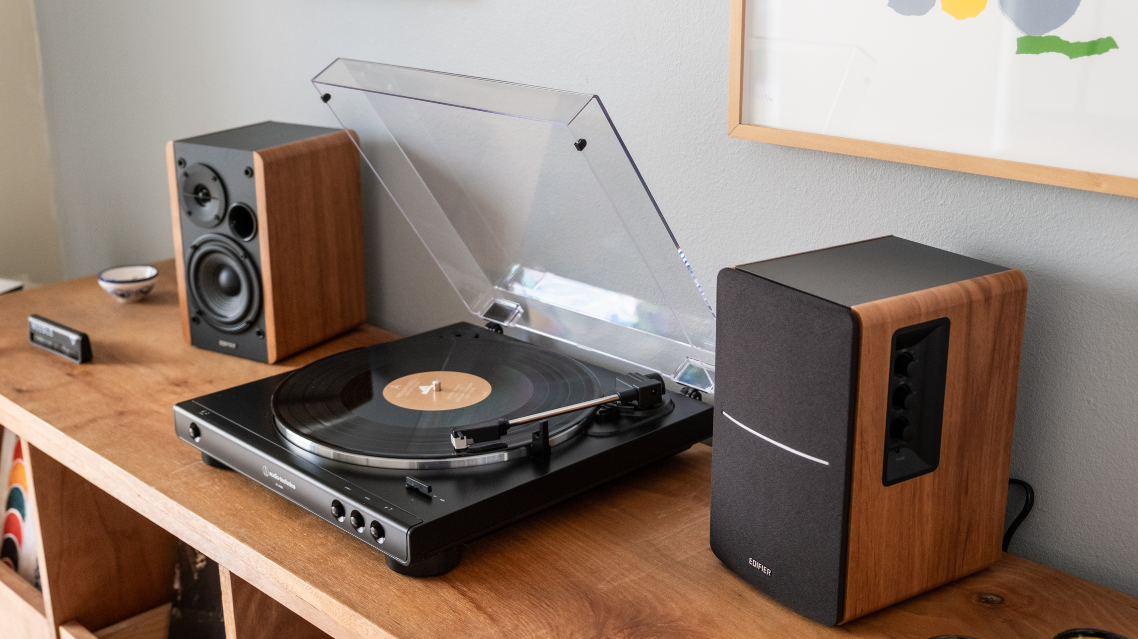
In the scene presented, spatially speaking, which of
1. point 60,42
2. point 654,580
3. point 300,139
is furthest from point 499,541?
point 60,42

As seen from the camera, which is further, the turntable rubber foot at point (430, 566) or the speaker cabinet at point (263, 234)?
the speaker cabinet at point (263, 234)

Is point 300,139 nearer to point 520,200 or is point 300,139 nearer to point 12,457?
point 520,200

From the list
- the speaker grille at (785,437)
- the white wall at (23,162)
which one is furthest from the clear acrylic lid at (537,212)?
the white wall at (23,162)

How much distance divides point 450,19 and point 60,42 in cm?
127

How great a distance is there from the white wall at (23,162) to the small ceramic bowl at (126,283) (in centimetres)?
69

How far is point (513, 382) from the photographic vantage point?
123cm

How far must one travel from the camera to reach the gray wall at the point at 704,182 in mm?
939

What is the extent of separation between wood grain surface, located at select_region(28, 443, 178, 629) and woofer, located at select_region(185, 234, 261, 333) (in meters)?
0.31

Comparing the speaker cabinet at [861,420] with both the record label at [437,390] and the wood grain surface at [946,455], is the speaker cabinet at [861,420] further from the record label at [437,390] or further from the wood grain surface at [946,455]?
the record label at [437,390]

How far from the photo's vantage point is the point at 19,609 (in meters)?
1.58

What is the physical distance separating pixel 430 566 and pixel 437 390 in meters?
0.32

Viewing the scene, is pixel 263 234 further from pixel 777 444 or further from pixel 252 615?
pixel 777 444

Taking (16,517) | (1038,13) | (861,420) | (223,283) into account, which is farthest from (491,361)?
(16,517)

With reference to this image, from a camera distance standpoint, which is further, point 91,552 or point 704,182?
point 91,552
